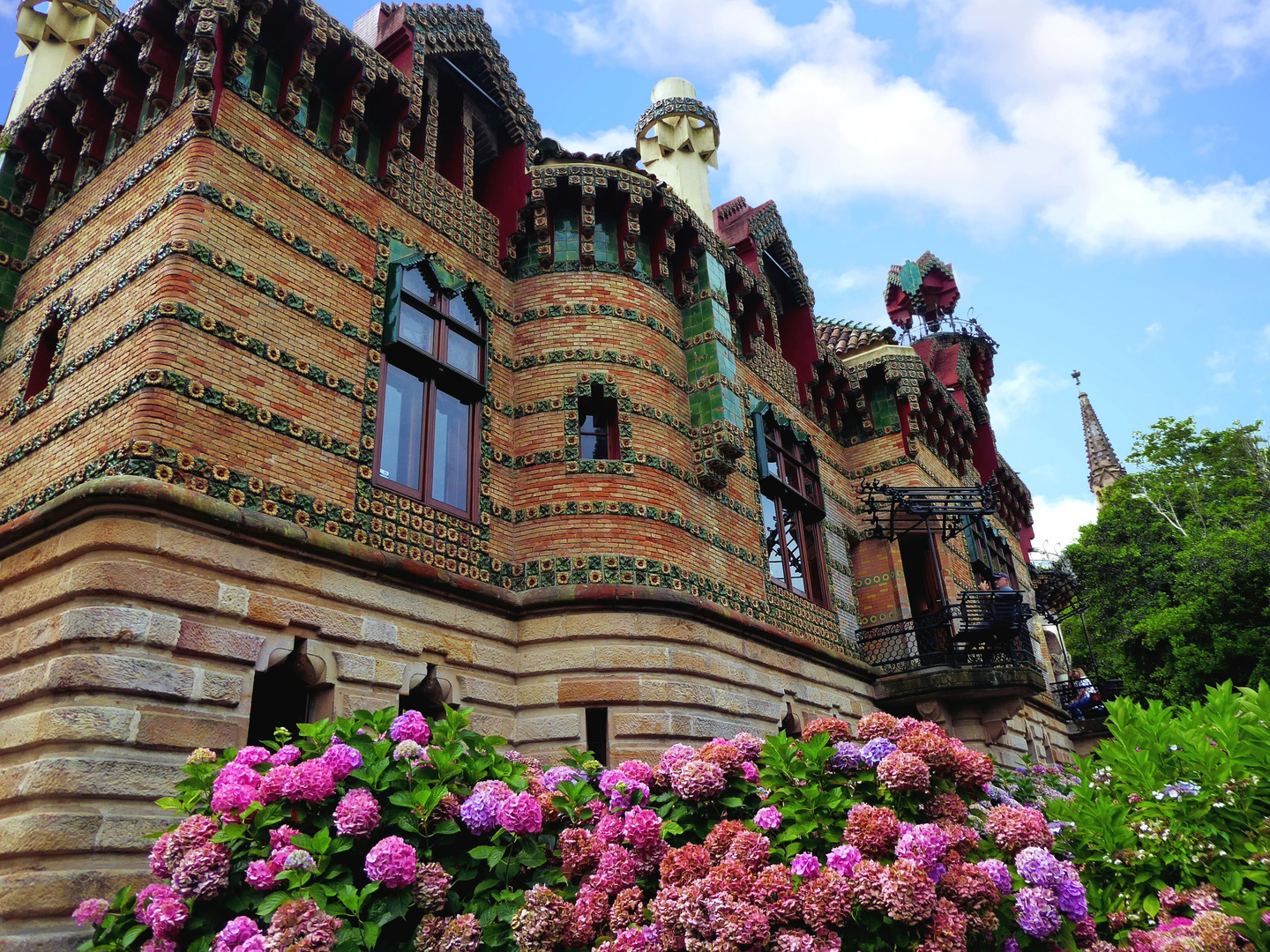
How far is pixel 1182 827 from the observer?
3.79 metres

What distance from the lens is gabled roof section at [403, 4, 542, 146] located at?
10930mm

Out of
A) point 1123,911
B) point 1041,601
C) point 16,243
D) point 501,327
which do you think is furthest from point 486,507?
point 1041,601

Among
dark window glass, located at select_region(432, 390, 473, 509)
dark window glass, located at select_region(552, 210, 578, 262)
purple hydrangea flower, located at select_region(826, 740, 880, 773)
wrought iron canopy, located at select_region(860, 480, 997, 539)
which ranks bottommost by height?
purple hydrangea flower, located at select_region(826, 740, 880, 773)

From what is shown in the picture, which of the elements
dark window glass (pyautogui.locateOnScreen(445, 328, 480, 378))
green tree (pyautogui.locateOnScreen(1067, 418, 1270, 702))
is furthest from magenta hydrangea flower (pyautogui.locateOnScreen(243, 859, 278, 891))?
green tree (pyautogui.locateOnScreen(1067, 418, 1270, 702))

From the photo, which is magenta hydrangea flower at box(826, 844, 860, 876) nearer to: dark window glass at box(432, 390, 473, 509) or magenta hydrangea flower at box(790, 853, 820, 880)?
magenta hydrangea flower at box(790, 853, 820, 880)

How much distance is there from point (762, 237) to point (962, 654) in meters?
8.12

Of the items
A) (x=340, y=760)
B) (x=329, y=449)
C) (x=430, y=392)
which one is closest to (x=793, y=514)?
(x=430, y=392)

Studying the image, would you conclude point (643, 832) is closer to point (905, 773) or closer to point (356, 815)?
point (905, 773)

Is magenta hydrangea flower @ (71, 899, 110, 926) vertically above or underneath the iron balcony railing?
underneath

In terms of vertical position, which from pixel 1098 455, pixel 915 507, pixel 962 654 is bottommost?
pixel 962 654

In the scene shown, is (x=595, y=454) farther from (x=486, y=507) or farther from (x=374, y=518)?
(x=374, y=518)

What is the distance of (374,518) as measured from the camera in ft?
27.1

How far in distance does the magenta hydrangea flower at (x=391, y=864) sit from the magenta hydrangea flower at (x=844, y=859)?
209 centimetres

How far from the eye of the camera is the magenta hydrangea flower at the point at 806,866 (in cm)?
383
